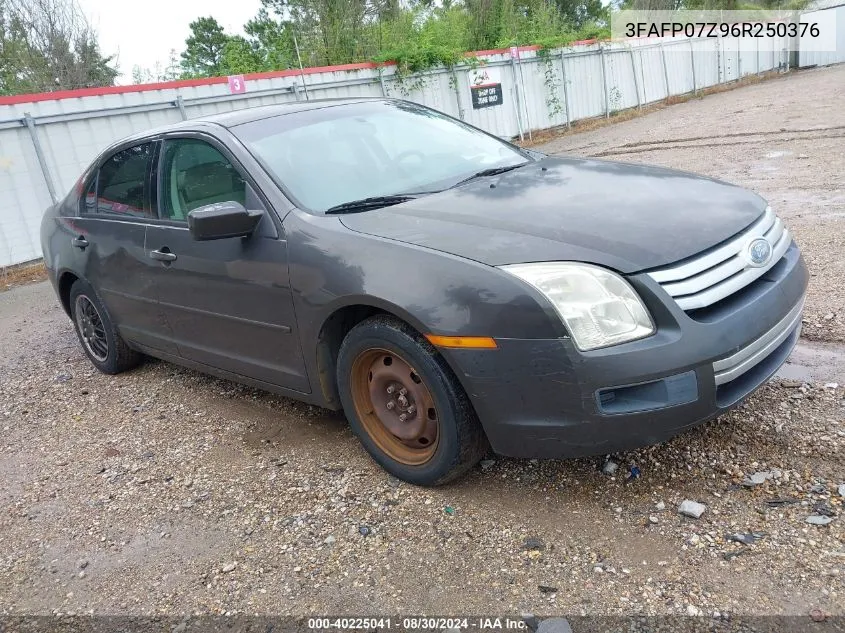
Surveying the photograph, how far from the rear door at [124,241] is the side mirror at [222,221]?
101 centimetres

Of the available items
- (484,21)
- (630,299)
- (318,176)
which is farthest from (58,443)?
(484,21)

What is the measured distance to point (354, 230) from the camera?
9.88 ft

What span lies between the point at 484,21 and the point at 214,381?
752 inches

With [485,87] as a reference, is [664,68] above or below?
below

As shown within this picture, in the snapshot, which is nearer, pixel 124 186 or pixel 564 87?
pixel 124 186

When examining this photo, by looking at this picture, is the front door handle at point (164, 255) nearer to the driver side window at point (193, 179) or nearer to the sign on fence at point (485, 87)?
the driver side window at point (193, 179)

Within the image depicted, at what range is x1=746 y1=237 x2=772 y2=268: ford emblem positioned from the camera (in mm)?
2768

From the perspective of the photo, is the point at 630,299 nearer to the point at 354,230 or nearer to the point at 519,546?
the point at 519,546

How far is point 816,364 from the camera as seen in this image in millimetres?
3715

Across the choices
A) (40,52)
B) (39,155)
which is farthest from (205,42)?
(39,155)

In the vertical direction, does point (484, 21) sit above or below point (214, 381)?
above

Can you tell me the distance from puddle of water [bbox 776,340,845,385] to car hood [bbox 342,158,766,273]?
1012 millimetres

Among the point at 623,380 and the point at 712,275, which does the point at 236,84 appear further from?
the point at 623,380

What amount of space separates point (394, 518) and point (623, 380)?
1.14 meters
